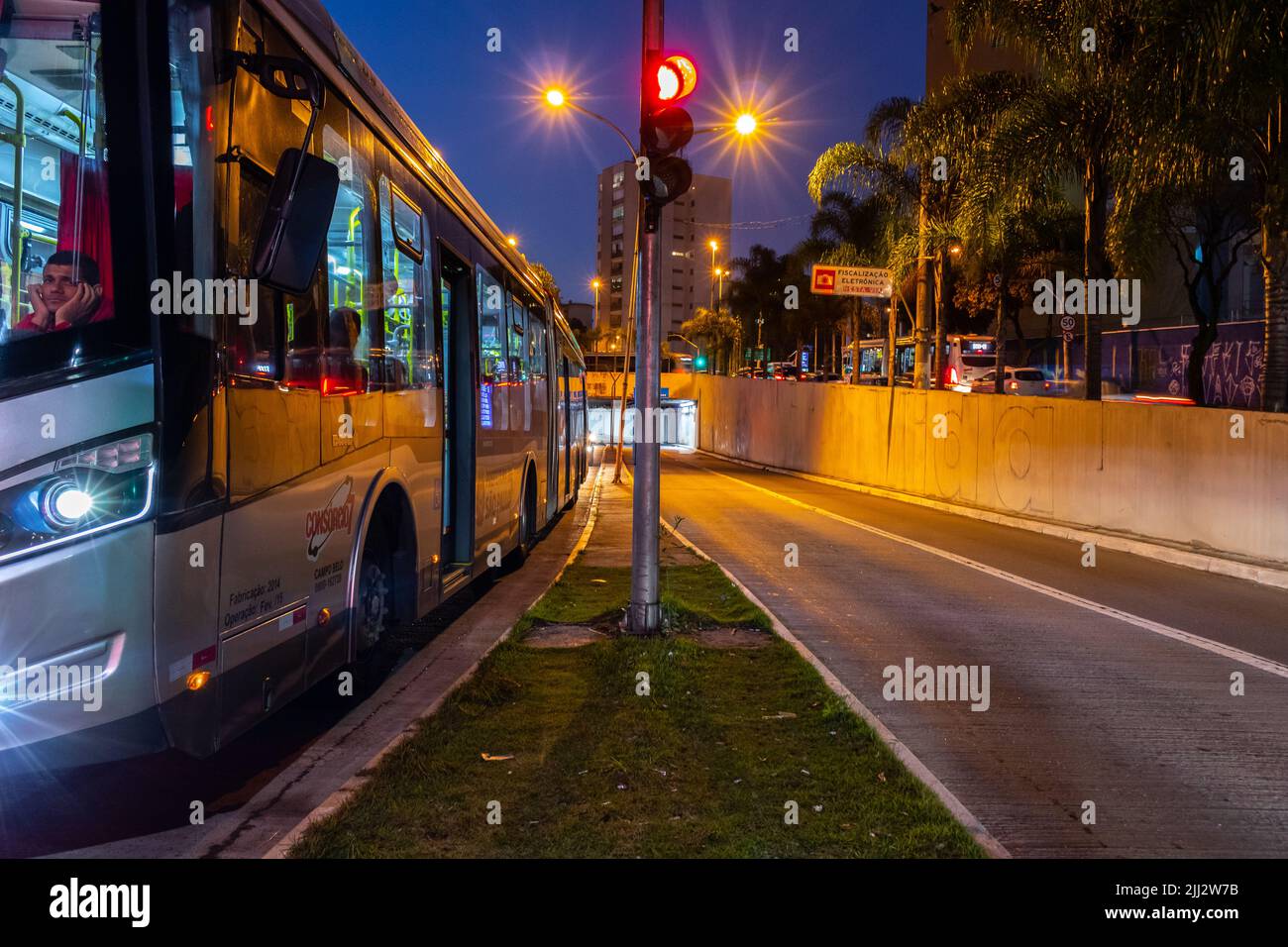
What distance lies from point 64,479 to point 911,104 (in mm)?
27866

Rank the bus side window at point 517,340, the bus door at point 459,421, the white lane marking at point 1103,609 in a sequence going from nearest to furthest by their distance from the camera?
the white lane marking at point 1103,609
the bus door at point 459,421
the bus side window at point 517,340

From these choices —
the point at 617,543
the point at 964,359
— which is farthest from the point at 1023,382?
the point at 617,543

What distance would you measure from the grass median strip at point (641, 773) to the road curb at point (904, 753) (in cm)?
6

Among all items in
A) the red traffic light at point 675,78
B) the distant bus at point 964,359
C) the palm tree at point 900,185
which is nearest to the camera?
Result: the red traffic light at point 675,78

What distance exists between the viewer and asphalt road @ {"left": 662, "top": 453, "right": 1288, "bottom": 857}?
5.43 meters

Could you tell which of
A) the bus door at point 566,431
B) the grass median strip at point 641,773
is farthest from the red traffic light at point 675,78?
the bus door at point 566,431

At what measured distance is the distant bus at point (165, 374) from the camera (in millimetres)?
4043

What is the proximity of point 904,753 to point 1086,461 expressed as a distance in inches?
534

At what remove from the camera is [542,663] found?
8250 millimetres

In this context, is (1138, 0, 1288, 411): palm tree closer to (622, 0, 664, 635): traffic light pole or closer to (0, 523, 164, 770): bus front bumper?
(622, 0, 664, 635): traffic light pole

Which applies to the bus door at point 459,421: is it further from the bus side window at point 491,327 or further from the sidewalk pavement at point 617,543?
the sidewalk pavement at point 617,543

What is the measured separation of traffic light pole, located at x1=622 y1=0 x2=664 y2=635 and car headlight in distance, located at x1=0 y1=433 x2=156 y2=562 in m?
5.15

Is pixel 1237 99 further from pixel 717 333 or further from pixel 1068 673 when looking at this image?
pixel 717 333
